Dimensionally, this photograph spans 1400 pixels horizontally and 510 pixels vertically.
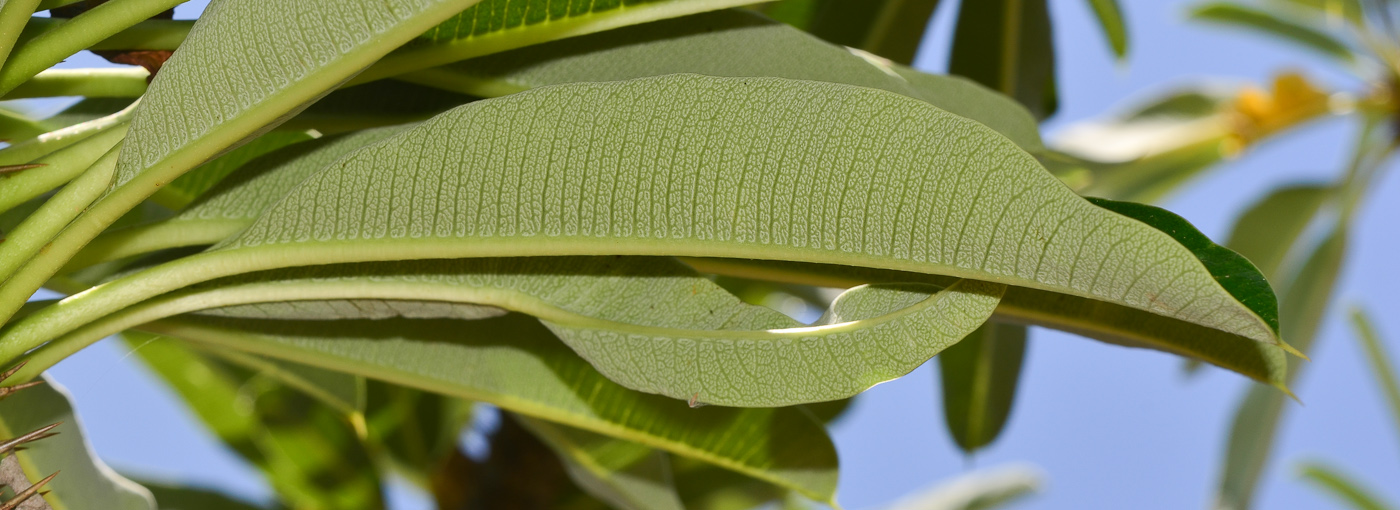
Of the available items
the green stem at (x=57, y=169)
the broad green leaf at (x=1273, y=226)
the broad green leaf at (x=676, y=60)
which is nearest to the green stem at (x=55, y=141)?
the green stem at (x=57, y=169)

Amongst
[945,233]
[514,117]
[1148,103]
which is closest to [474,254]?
[514,117]

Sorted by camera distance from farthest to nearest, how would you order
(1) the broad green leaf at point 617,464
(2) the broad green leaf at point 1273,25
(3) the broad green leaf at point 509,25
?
(2) the broad green leaf at point 1273,25 < (1) the broad green leaf at point 617,464 < (3) the broad green leaf at point 509,25

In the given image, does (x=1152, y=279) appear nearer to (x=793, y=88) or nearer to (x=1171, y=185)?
(x=793, y=88)

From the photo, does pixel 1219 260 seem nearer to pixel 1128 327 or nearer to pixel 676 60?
pixel 1128 327

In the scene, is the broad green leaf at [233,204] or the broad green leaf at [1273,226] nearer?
the broad green leaf at [233,204]

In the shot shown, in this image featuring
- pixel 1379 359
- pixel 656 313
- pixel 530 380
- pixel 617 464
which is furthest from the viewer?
pixel 1379 359

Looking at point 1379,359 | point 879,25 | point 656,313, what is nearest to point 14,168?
point 656,313

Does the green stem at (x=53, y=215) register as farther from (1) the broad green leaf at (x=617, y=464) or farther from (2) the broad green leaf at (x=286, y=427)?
(2) the broad green leaf at (x=286, y=427)
